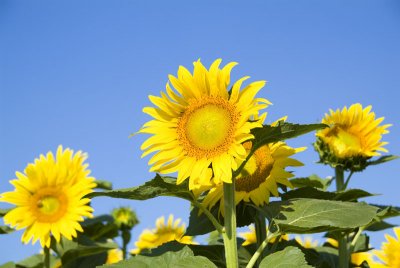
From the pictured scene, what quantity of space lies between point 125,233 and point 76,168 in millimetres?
1128

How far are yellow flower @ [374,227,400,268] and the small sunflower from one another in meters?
0.56

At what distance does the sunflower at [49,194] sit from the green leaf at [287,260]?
1.80 metres

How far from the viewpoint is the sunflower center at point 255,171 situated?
2.42 meters

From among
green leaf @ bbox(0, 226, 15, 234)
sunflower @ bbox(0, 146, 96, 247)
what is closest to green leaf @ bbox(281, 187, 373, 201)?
sunflower @ bbox(0, 146, 96, 247)

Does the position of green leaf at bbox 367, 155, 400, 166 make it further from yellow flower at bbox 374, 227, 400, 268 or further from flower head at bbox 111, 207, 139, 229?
flower head at bbox 111, 207, 139, 229

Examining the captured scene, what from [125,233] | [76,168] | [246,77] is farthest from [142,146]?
[125,233]

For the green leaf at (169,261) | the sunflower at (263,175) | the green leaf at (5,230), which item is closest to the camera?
the green leaf at (169,261)

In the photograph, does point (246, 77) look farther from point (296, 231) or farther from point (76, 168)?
point (76, 168)

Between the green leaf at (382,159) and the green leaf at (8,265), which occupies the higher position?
the green leaf at (382,159)

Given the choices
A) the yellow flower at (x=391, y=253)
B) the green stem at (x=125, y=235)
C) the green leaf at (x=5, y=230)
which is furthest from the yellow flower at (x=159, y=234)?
the yellow flower at (x=391, y=253)

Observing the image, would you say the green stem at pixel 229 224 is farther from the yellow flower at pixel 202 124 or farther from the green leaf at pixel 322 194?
the green leaf at pixel 322 194

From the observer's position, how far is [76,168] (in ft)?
12.2

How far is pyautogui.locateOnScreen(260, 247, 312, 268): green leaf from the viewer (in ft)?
6.45

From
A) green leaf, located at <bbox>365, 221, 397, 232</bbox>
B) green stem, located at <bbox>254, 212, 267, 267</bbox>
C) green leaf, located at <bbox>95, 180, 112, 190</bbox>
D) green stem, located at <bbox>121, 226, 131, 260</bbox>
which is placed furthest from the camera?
green stem, located at <bbox>121, 226, 131, 260</bbox>
